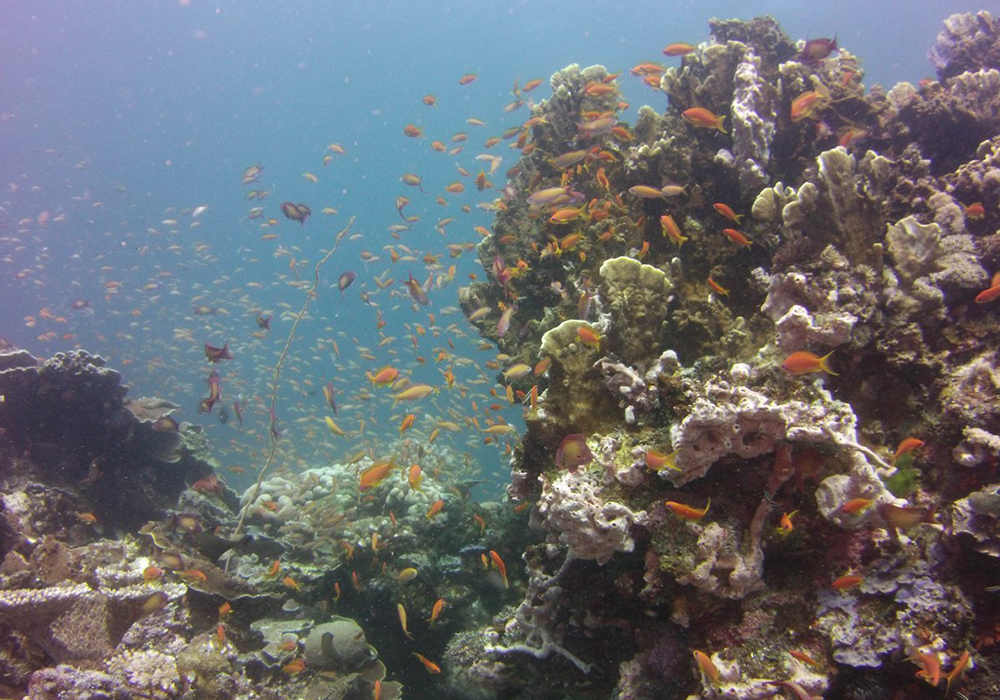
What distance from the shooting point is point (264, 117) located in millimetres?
83875

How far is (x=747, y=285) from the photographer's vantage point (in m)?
4.82

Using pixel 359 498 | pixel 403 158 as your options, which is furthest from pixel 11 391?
pixel 403 158

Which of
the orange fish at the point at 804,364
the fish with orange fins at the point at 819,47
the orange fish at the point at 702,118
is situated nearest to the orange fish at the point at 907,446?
the orange fish at the point at 804,364

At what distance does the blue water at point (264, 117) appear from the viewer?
55.0m

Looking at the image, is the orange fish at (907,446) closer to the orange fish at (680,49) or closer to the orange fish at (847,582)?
the orange fish at (847,582)

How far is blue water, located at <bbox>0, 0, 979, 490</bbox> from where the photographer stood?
180ft

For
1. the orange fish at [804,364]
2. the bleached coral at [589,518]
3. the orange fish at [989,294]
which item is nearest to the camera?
the orange fish at [804,364]

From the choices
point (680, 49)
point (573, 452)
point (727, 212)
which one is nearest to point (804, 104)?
point (727, 212)

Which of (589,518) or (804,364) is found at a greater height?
(804,364)

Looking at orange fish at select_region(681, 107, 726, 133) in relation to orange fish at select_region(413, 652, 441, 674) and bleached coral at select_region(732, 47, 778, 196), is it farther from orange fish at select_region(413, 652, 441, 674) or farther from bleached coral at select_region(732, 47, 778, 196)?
orange fish at select_region(413, 652, 441, 674)

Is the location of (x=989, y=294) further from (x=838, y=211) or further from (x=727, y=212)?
(x=727, y=212)

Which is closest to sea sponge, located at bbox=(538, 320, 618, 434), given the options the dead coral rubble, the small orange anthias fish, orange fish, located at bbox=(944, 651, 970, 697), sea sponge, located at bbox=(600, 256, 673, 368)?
the dead coral rubble

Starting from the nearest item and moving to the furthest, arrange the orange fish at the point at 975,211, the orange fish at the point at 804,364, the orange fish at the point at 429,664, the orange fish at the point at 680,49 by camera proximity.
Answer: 1. the orange fish at the point at 804,364
2. the orange fish at the point at 975,211
3. the orange fish at the point at 429,664
4. the orange fish at the point at 680,49

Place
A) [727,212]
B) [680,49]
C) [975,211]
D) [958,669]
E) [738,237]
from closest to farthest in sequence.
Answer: [958,669], [975,211], [738,237], [727,212], [680,49]
